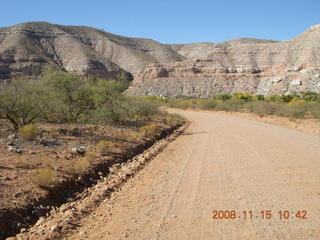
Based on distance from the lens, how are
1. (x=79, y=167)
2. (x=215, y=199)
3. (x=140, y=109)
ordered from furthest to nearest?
(x=140, y=109), (x=79, y=167), (x=215, y=199)

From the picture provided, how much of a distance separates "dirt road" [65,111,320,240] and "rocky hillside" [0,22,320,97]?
6526 cm

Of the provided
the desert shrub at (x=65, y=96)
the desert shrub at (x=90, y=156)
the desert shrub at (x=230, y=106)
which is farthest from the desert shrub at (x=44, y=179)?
the desert shrub at (x=230, y=106)

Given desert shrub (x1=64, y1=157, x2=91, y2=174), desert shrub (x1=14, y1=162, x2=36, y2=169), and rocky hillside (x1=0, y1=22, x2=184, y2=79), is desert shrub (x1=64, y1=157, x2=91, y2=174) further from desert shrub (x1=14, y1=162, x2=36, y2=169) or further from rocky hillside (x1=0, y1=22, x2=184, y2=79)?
rocky hillside (x1=0, y1=22, x2=184, y2=79)

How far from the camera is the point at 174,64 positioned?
95.1m

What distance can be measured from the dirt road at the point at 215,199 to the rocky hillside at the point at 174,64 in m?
65.3

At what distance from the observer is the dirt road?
5.14 m

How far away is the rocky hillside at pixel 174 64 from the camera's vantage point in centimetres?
7519

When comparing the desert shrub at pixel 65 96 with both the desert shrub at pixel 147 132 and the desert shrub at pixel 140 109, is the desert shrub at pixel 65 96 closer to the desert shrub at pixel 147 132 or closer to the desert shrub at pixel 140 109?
the desert shrub at pixel 147 132

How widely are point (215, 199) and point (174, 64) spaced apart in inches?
3562

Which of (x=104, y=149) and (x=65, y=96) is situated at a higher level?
(x=65, y=96)

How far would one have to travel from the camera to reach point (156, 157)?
1176 centimetres

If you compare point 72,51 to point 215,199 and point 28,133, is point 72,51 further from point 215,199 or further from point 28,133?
point 215,199

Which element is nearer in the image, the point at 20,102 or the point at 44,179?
the point at 44,179

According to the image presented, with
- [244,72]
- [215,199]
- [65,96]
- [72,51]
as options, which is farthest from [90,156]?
[72,51]
